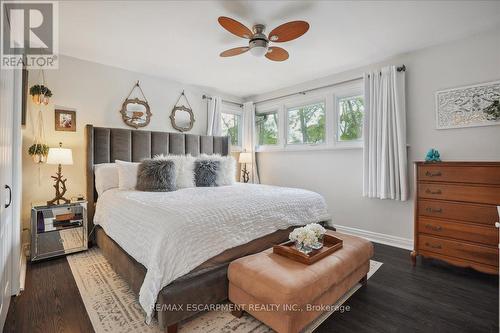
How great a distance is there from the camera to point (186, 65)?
3.59 m

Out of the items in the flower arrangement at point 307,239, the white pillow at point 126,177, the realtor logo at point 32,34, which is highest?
the realtor logo at point 32,34

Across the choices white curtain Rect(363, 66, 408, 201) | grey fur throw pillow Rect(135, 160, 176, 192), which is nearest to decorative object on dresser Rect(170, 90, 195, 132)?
grey fur throw pillow Rect(135, 160, 176, 192)

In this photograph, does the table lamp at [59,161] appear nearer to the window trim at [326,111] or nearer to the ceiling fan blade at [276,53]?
the ceiling fan blade at [276,53]

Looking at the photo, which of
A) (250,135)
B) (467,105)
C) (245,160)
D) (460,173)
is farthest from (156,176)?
(467,105)

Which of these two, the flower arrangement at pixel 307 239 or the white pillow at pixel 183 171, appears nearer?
the flower arrangement at pixel 307 239

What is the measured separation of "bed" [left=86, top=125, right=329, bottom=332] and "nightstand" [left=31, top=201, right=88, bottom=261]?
183 millimetres

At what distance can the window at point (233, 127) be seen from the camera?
17.0ft

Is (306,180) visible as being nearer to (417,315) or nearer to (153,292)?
(417,315)

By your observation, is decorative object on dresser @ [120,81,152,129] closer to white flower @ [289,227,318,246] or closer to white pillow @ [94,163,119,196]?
white pillow @ [94,163,119,196]

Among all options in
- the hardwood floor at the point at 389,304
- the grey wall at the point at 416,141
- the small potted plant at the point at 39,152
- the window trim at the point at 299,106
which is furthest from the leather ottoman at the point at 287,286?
the small potted plant at the point at 39,152

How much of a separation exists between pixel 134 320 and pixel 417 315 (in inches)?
82.1

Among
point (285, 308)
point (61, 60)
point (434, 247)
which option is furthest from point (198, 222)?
point (61, 60)

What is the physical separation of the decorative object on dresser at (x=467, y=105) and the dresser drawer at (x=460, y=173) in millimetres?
696

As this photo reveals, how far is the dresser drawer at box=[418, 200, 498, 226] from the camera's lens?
228 cm
